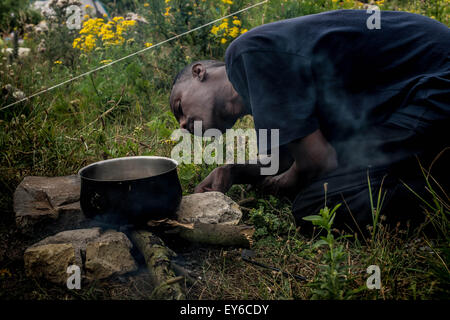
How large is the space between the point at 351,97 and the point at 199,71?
3.19 ft

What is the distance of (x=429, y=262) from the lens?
67.6 inches

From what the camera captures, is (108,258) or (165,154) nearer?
(108,258)

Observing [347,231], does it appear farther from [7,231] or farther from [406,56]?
[7,231]

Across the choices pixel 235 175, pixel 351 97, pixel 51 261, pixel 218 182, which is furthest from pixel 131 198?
pixel 351 97

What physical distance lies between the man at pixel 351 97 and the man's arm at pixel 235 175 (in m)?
0.49

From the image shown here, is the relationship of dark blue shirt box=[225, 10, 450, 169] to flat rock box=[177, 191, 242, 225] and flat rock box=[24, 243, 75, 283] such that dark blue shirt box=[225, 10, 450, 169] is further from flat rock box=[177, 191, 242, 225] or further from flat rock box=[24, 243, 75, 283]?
flat rock box=[24, 243, 75, 283]

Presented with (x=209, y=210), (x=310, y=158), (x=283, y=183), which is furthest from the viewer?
(x=283, y=183)

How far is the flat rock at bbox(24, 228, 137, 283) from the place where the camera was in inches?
68.0

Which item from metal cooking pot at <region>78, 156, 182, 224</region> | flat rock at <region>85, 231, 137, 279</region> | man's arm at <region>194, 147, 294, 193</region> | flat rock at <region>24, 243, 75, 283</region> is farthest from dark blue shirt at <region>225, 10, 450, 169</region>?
flat rock at <region>24, 243, 75, 283</region>

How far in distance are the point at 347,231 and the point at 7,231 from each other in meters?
1.99

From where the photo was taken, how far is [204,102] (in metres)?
2.43

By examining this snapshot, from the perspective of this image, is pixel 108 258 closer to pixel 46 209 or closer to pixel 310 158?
pixel 46 209

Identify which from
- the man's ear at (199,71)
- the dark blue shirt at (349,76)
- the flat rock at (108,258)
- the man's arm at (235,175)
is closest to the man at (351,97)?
the dark blue shirt at (349,76)
